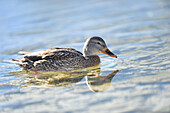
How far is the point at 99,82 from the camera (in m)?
7.60

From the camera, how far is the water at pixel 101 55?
20.8ft

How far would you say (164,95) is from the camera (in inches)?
245

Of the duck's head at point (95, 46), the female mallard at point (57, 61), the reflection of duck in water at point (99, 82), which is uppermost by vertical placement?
the duck's head at point (95, 46)

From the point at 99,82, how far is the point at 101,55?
106 inches

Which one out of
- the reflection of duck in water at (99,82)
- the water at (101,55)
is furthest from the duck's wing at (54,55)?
the reflection of duck in water at (99,82)

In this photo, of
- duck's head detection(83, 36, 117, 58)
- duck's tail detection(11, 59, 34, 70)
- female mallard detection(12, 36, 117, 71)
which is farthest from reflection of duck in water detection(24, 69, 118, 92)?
duck's head detection(83, 36, 117, 58)

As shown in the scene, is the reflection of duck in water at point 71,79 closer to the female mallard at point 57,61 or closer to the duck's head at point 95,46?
the female mallard at point 57,61

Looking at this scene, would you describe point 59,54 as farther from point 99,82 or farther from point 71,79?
point 99,82

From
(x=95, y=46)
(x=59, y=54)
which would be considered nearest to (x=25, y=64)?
(x=59, y=54)

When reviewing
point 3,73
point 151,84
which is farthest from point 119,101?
point 3,73

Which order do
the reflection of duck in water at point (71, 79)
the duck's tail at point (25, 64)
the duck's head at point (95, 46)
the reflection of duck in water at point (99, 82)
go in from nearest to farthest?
the reflection of duck in water at point (99, 82)
the reflection of duck in water at point (71, 79)
the duck's tail at point (25, 64)
the duck's head at point (95, 46)

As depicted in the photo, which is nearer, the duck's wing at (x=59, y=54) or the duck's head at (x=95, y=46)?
the duck's wing at (x=59, y=54)

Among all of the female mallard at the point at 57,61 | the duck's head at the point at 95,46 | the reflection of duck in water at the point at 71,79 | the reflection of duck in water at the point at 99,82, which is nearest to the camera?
the reflection of duck in water at the point at 99,82

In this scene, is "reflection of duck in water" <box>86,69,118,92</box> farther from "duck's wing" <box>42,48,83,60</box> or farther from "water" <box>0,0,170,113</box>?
"duck's wing" <box>42,48,83,60</box>
